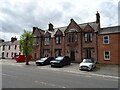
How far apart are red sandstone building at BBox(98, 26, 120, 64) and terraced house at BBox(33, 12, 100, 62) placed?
1.05 meters

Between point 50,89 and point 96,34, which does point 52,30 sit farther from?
point 50,89

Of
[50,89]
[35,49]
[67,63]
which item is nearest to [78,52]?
[67,63]

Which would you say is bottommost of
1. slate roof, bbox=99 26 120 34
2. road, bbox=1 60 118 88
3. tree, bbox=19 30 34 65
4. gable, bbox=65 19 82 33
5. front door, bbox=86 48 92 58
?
road, bbox=1 60 118 88

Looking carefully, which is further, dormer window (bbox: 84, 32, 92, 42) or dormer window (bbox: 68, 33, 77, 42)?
dormer window (bbox: 68, 33, 77, 42)

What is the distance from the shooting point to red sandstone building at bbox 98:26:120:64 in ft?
79.9

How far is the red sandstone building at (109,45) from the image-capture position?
958 inches

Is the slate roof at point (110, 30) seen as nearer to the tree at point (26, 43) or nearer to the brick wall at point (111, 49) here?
the brick wall at point (111, 49)

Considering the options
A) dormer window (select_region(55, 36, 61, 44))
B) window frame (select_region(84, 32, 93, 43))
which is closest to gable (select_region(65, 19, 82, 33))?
window frame (select_region(84, 32, 93, 43))

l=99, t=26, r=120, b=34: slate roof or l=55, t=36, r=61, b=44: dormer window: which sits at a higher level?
l=99, t=26, r=120, b=34: slate roof

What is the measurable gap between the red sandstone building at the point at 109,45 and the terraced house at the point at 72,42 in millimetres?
1048

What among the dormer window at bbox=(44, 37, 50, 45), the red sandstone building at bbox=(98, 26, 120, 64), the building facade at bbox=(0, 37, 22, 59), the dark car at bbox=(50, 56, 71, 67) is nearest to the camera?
the dark car at bbox=(50, 56, 71, 67)

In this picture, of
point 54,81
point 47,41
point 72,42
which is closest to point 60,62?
point 72,42

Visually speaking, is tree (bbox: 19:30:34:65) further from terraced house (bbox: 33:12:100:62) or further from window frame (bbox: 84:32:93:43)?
window frame (bbox: 84:32:93:43)

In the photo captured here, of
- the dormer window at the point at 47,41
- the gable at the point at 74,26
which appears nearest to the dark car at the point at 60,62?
the gable at the point at 74,26
